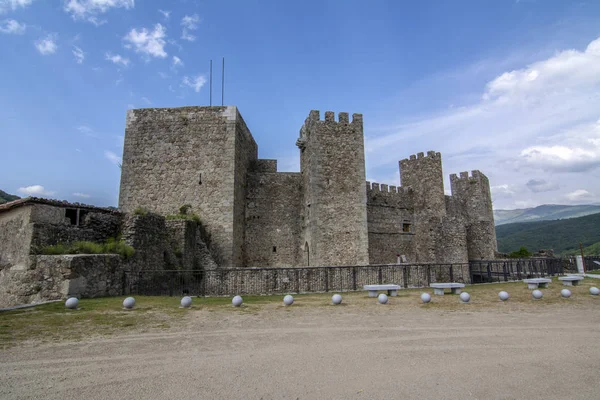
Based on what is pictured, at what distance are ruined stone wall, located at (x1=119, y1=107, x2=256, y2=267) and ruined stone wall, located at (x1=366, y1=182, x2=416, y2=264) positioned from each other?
9.49 metres

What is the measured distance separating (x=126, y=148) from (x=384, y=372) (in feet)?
59.1

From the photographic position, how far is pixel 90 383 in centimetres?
427

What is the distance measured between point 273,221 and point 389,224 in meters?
8.43

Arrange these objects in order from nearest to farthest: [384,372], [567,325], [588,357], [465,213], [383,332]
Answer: [384,372]
[588,357]
[383,332]
[567,325]
[465,213]

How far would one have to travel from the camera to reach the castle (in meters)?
18.2

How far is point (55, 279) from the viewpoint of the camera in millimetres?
9766

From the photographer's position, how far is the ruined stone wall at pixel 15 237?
10703 millimetres

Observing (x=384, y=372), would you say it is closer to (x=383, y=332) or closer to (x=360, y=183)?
(x=383, y=332)

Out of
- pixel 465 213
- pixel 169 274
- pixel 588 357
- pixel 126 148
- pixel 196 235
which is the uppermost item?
pixel 126 148

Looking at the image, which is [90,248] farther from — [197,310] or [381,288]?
[381,288]

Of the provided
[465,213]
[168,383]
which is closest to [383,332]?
[168,383]

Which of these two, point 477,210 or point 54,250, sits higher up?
point 477,210

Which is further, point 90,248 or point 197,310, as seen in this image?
point 90,248

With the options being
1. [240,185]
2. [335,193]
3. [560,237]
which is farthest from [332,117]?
[560,237]
